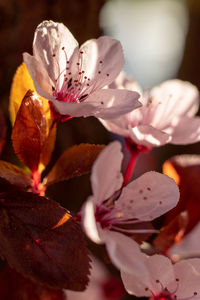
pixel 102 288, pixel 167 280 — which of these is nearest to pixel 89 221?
pixel 167 280

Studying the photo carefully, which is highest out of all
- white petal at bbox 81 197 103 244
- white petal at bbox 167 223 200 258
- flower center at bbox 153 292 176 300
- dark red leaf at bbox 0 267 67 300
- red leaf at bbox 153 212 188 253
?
white petal at bbox 81 197 103 244

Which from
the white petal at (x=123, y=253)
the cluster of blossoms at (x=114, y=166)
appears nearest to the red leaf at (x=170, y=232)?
the cluster of blossoms at (x=114, y=166)

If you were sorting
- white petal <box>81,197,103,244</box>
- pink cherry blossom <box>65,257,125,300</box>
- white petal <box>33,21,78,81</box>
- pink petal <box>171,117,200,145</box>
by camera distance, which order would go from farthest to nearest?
1. pink cherry blossom <box>65,257,125,300</box>
2. pink petal <box>171,117,200,145</box>
3. white petal <box>33,21,78,81</box>
4. white petal <box>81,197,103,244</box>

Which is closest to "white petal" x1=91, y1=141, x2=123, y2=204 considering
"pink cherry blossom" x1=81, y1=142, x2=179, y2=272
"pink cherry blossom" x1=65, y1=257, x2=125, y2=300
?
"pink cherry blossom" x1=81, y1=142, x2=179, y2=272

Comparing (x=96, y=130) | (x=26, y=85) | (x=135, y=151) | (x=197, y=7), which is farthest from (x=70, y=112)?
(x=197, y=7)

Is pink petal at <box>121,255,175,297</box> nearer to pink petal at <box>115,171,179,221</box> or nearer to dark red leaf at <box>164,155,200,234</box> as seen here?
pink petal at <box>115,171,179,221</box>

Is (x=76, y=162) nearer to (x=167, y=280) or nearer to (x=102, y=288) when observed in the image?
(x=167, y=280)

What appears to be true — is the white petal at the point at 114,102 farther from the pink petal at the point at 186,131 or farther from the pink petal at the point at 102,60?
the pink petal at the point at 186,131
